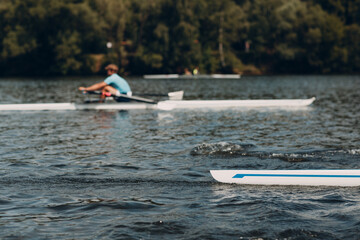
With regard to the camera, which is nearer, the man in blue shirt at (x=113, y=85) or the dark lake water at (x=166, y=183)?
the dark lake water at (x=166, y=183)

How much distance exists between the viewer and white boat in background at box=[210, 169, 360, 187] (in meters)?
8.64

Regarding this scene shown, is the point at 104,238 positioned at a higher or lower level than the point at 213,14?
lower

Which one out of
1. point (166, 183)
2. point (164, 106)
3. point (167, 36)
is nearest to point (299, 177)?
point (166, 183)

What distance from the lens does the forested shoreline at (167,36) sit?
73500 mm

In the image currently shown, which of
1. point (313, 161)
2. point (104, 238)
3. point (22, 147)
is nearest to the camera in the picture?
point (104, 238)

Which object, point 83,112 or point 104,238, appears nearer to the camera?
point 104,238

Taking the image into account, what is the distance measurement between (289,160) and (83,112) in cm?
1246

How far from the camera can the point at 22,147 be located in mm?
13188

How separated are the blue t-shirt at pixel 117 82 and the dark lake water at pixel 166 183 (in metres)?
2.68

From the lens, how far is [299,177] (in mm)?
8695

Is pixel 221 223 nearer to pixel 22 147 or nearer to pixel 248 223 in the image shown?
pixel 248 223

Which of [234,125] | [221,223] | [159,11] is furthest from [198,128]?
[159,11]

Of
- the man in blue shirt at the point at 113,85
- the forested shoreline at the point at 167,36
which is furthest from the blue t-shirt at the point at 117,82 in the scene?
the forested shoreline at the point at 167,36

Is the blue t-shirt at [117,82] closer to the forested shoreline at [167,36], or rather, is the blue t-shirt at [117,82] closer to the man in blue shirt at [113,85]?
the man in blue shirt at [113,85]
